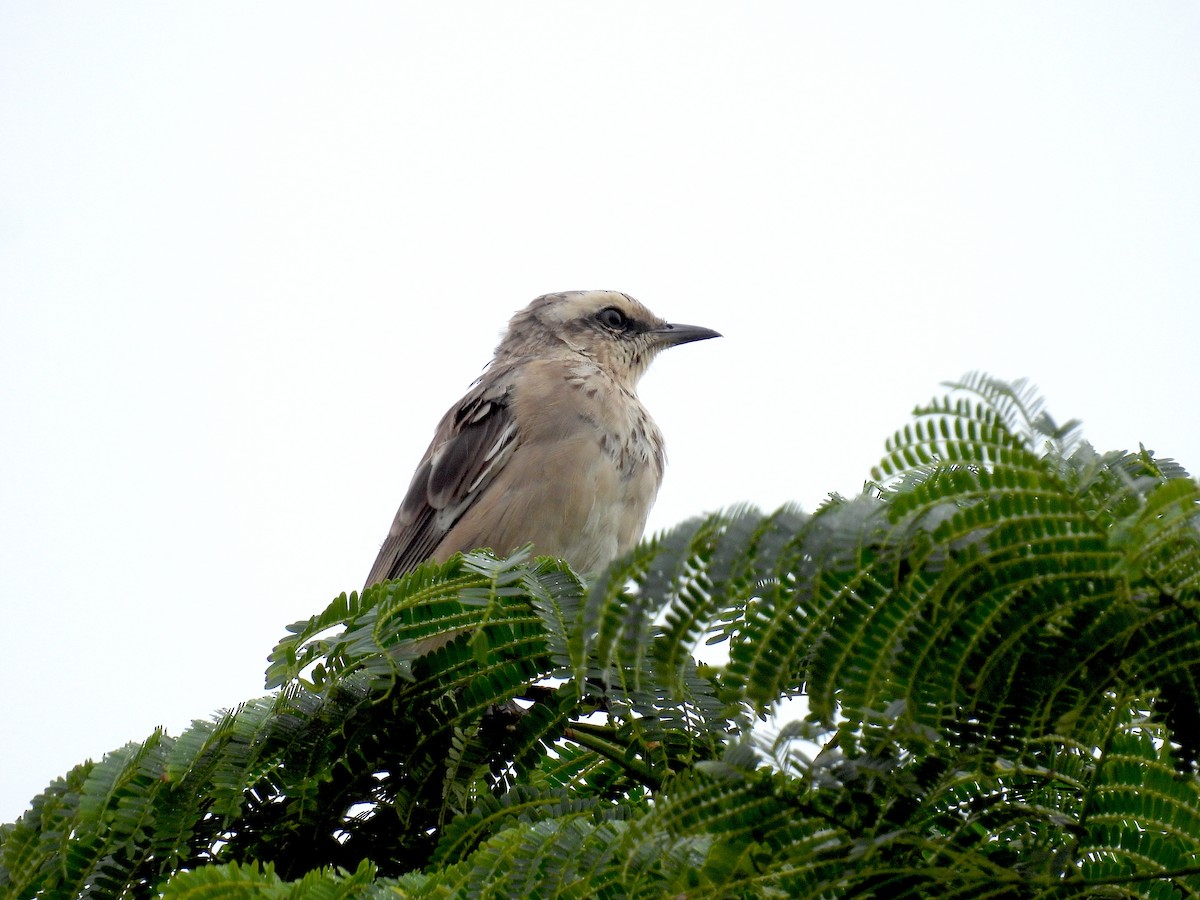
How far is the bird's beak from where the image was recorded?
8.65 metres

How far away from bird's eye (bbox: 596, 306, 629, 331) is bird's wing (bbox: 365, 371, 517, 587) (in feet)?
3.65

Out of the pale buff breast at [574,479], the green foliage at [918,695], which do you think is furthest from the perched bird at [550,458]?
the green foliage at [918,695]

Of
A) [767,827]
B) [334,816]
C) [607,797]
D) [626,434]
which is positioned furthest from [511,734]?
[626,434]

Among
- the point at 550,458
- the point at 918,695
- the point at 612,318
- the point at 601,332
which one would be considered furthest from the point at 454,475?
the point at 918,695

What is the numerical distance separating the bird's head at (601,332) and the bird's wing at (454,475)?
83 cm

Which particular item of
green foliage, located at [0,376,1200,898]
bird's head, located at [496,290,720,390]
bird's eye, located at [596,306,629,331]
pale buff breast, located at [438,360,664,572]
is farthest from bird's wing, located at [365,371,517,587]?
green foliage, located at [0,376,1200,898]

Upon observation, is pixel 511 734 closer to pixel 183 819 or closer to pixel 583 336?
pixel 183 819

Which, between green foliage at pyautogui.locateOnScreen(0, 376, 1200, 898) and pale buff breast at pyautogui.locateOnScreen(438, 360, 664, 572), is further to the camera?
pale buff breast at pyautogui.locateOnScreen(438, 360, 664, 572)

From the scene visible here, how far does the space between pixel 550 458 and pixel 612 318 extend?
2202 mm

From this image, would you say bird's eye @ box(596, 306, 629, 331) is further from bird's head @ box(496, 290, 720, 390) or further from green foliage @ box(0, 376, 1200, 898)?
green foliage @ box(0, 376, 1200, 898)

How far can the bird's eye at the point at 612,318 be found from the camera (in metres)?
8.56

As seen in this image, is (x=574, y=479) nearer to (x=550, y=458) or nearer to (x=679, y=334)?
(x=550, y=458)

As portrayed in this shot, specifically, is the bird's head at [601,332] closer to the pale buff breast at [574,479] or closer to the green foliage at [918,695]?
the pale buff breast at [574,479]

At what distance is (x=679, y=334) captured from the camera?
28.5 feet
